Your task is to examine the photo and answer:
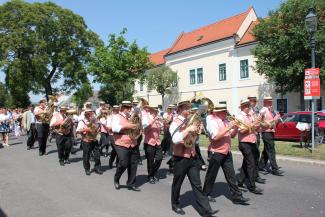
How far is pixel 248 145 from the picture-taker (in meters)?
7.29

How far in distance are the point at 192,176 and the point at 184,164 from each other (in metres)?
0.23

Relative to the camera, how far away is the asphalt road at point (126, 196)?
246 inches

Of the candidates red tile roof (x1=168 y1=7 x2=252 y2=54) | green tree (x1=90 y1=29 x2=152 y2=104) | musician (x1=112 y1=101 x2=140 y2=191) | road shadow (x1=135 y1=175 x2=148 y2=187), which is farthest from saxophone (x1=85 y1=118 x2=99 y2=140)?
red tile roof (x1=168 y1=7 x2=252 y2=54)

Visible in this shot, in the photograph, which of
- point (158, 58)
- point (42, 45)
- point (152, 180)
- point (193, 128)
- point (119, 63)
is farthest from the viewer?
point (158, 58)

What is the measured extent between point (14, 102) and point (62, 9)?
2353 cm

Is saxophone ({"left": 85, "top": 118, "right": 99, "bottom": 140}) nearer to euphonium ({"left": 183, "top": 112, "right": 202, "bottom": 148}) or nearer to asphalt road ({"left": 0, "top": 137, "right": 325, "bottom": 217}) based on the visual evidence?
asphalt road ({"left": 0, "top": 137, "right": 325, "bottom": 217})

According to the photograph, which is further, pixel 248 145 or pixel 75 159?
pixel 75 159

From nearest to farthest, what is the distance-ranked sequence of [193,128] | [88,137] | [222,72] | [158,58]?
[193,128] < [88,137] < [222,72] < [158,58]

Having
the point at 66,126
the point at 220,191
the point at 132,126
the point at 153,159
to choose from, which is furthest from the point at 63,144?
the point at 220,191

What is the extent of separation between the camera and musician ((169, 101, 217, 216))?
5.82 meters

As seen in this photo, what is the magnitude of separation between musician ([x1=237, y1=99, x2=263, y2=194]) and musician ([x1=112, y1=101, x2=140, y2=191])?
220cm

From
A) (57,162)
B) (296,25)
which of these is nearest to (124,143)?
(57,162)

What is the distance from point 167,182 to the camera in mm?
8695

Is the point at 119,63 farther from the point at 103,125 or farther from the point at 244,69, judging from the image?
the point at 103,125
